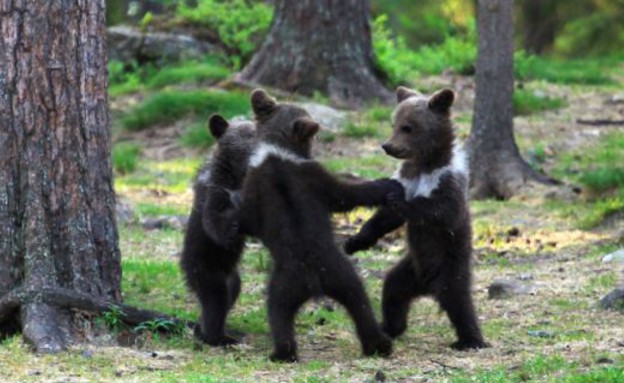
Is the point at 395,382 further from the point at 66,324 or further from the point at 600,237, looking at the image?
the point at 600,237

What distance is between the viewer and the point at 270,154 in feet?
25.8

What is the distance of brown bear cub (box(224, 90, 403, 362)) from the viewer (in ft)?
25.2

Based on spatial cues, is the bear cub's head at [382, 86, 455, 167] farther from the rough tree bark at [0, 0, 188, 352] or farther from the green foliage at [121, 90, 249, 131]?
the green foliage at [121, 90, 249, 131]

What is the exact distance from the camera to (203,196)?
8539mm

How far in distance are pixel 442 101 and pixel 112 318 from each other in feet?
8.20

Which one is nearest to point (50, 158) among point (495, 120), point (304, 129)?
point (304, 129)

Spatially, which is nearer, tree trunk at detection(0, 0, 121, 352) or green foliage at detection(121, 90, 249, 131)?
tree trunk at detection(0, 0, 121, 352)

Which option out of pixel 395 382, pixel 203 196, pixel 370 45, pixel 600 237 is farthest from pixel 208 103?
pixel 395 382

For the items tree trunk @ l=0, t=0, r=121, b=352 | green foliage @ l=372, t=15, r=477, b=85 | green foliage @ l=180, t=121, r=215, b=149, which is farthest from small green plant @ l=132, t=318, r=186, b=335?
green foliage @ l=372, t=15, r=477, b=85

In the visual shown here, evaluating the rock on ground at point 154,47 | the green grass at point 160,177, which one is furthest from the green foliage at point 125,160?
the rock on ground at point 154,47

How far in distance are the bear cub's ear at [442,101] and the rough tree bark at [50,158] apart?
2095mm

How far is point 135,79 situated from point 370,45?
4070 millimetres

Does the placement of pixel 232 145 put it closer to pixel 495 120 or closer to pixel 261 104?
pixel 261 104

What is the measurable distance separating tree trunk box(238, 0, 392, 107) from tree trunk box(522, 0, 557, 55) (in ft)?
27.6
